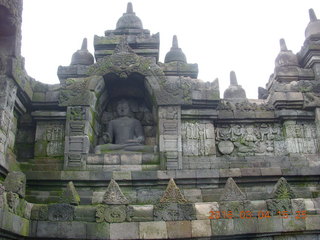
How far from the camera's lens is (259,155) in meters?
11.9

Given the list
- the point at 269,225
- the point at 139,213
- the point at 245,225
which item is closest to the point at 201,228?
the point at 245,225

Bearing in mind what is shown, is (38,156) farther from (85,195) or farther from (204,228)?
(204,228)

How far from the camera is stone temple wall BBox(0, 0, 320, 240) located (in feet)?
29.3

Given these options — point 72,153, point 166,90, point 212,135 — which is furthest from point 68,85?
point 212,135

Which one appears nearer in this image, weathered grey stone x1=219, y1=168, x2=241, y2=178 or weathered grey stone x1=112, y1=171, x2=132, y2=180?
weathered grey stone x1=112, y1=171, x2=132, y2=180

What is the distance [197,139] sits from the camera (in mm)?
11703

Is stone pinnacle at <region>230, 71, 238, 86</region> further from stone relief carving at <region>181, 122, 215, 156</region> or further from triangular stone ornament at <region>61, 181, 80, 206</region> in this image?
triangular stone ornament at <region>61, 181, 80, 206</region>

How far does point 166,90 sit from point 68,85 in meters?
3.02

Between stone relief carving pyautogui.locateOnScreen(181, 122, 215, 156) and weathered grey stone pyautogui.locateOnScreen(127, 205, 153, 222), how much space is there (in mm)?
2941

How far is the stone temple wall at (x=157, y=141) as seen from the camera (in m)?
8.92

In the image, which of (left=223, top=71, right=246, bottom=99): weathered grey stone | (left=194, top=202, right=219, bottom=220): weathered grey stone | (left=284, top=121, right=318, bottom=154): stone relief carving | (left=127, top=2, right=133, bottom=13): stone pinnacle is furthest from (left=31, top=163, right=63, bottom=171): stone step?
(left=223, top=71, right=246, bottom=99): weathered grey stone

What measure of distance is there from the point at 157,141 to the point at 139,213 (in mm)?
3548
